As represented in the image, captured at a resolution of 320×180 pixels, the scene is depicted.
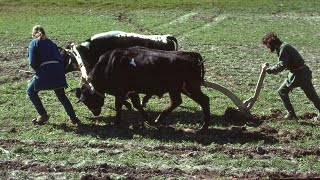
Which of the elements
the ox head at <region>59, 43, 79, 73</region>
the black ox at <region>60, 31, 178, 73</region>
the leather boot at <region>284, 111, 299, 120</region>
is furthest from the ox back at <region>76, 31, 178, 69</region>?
the leather boot at <region>284, 111, 299, 120</region>

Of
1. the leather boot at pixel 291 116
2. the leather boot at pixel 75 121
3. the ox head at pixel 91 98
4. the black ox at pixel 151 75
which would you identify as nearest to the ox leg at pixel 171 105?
the black ox at pixel 151 75

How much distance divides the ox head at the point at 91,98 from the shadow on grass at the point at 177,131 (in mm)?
251

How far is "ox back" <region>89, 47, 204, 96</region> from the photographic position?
37.6 feet

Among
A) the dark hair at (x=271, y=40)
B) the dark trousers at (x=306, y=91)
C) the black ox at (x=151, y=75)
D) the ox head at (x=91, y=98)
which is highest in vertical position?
the dark hair at (x=271, y=40)

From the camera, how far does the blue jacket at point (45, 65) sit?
38.8ft

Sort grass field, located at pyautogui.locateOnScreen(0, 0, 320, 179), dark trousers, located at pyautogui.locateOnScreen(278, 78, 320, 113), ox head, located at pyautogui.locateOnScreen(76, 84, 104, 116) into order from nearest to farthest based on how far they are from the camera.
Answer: grass field, located at pyautogui.locateOnScreen(0, 0, 320, 179)
dark trousers, located at pyautogui.locateOnScreen(278, 78, 320, 113)
ox head, located at pyautogui.locateOnScreen(76, 84, 104, 116)

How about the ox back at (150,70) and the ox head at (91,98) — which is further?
the ox head at (91,98)

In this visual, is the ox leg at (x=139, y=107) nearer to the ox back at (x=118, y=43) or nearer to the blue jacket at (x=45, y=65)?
the blue jacket at (x=45, y=65)

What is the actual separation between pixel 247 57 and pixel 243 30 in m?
8.47

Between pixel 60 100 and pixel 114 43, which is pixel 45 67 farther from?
pixel 114 43

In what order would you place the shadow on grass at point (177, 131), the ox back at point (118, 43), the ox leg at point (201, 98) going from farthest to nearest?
the ox back at point (118, 43), the ox leg at point (201, 98), the shadow on grass at point (177, 131)

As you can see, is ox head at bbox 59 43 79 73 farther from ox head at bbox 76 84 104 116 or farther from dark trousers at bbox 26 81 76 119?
dark trousers at bbox 26 81 76 119

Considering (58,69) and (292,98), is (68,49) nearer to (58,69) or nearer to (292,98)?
(58,69)

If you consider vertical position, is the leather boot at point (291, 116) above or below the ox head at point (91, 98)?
below
